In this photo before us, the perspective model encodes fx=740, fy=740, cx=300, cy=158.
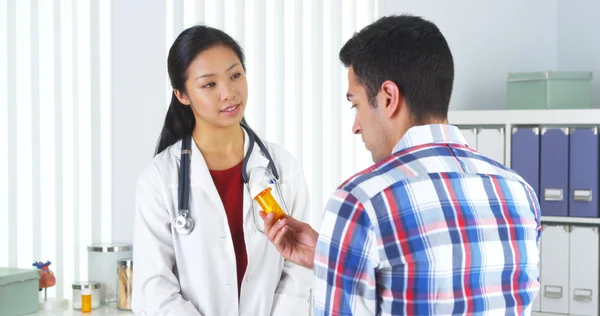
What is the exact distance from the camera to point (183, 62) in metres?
2.01

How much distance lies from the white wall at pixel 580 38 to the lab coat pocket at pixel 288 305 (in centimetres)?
229

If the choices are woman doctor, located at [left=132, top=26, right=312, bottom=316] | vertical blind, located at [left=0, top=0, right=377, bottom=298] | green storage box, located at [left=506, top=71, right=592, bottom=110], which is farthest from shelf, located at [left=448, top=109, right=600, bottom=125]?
woman doctor, located at [left=132, top=26, right=312, bottom=316]

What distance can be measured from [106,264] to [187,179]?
93cm

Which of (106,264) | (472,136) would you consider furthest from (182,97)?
(472,136)

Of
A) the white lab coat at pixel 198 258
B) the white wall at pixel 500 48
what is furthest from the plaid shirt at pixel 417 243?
the white wall at pixel 500 48

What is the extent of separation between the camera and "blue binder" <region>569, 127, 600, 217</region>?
3170 millimetres

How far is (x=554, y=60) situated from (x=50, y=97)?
2485 mm

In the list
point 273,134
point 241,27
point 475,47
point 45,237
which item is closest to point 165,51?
point 241,27

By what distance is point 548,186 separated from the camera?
10.7ft

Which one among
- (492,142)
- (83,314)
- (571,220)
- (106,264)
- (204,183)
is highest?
(492,142)

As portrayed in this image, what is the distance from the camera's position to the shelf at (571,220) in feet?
10.5

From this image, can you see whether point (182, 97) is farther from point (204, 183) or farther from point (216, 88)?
point (204, 183)

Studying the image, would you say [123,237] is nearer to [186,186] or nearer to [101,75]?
[101,75]

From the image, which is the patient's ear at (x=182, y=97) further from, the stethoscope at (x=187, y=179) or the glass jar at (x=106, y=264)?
the glass jar at (x=106, y=264)
